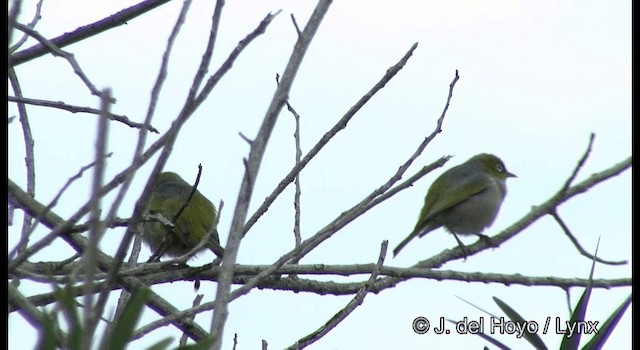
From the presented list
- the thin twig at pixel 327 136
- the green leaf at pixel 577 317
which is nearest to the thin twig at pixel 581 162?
the green leaf at pixel 577 317

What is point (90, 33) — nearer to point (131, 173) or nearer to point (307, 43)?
point (307, 43)

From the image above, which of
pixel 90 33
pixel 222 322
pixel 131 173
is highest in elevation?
pixel 90 33

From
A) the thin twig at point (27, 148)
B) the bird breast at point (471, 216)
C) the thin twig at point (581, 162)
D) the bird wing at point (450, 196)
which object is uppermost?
the bird wing at point (450, 196)

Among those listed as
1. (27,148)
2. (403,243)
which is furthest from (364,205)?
(403,243)

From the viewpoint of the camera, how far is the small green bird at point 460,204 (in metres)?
9.30

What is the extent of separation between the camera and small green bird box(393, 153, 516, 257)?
930 centimetres

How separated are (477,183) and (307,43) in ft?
25.1

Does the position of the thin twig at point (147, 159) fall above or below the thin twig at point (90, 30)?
below

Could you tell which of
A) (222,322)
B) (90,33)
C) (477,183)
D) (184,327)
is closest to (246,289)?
(222,322)

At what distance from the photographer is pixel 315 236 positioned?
2.51 m

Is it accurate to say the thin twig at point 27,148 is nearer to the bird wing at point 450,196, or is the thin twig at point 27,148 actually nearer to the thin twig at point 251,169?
the thin twig at point 251,169

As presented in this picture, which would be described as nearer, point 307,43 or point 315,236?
point 307,43

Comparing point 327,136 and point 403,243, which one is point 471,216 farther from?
point 327,136

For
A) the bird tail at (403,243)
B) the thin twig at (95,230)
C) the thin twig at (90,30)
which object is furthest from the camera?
the bird tail at (403,243)
